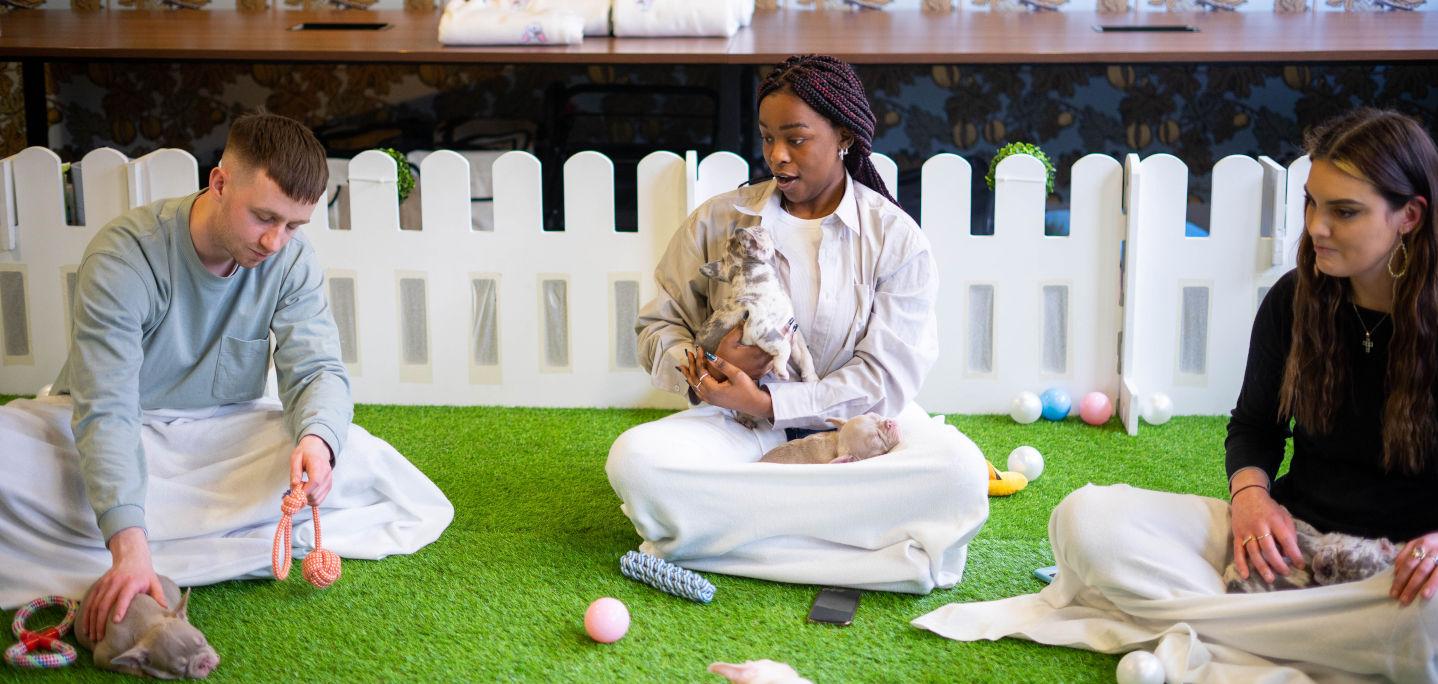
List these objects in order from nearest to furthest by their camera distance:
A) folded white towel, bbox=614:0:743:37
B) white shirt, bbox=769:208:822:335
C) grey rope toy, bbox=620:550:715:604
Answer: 1. grey rope toy, bbox=620:550:715:604
2. white shirt, bbox=769:208:822:335
3. folded white towel, bbox=614:0:743:37

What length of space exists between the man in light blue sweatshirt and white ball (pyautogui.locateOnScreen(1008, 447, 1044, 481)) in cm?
156

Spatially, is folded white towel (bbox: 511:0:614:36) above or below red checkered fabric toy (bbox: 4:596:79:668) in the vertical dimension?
above

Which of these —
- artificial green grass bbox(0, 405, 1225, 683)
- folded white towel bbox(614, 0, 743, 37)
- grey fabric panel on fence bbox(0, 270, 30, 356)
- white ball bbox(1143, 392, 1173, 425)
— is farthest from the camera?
folded white towel bbox(614, 0, 743, 37)

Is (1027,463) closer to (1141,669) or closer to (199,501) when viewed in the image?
(1141,669)

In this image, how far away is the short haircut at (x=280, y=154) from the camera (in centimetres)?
245

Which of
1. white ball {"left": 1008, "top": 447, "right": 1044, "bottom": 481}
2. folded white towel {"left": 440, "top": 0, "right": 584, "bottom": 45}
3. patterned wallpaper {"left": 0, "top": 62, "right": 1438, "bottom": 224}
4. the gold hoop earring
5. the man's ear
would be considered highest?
folded white towel {"left": 440, "top": 0, "right": 584, "bottom": 45}

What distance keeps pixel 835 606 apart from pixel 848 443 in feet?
1.08

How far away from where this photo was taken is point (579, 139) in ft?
19.1

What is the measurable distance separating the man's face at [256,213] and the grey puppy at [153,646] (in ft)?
2.11

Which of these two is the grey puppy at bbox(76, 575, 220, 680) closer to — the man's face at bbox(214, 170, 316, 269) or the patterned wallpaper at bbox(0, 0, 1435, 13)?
the man's face at bbox(214, 170, 316, 269)

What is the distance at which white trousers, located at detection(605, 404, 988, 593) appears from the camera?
2633 millimetres

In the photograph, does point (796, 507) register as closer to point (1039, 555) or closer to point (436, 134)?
point (1039, 555)

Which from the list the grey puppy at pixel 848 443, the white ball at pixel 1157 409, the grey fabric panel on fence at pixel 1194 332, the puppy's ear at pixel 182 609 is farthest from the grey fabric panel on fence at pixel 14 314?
the grey fabric panel on fence at pixel 1194 332

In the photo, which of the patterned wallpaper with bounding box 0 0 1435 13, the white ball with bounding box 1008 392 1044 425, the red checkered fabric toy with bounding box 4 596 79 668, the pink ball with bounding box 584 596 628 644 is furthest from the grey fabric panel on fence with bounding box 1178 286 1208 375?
the red checkered fabric toy with bounding box 4 596 79 668
